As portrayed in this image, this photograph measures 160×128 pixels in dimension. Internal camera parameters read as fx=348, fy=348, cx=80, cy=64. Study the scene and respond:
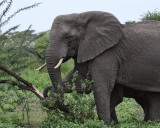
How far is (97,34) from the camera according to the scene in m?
6.02

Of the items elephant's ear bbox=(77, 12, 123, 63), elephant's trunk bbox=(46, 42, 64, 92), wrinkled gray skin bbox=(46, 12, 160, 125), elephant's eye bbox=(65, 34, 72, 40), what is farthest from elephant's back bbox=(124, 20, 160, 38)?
elephant's trunk bbox=(46, 42, 64, 92)

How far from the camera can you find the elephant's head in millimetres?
5656

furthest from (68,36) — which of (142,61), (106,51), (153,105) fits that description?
(153,105)

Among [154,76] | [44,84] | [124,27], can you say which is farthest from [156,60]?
[44,84]

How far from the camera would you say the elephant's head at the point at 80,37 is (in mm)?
5656

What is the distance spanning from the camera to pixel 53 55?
560 cm

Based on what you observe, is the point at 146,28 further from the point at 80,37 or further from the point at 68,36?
the point at 68,36

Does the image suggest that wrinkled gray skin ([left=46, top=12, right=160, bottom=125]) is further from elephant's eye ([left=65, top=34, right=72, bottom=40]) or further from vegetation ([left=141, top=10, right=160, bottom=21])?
vegetation ([left=141, top=10, right=160, bottom=21])

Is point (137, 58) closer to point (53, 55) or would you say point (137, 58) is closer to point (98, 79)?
point (98, 79)

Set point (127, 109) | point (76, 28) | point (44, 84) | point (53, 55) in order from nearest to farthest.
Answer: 1. point (53, 55)
2. point (76, 28)
3. point (127, 109)
4. point (44, 84)

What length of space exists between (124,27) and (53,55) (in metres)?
1.47

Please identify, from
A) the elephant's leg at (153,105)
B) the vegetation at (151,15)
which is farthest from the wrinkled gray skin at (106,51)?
the vegetation at (151,15)

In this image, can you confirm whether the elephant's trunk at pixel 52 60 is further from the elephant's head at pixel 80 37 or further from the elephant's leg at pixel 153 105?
the elephant's leg at pixel 153 105

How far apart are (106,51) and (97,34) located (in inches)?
13.5
